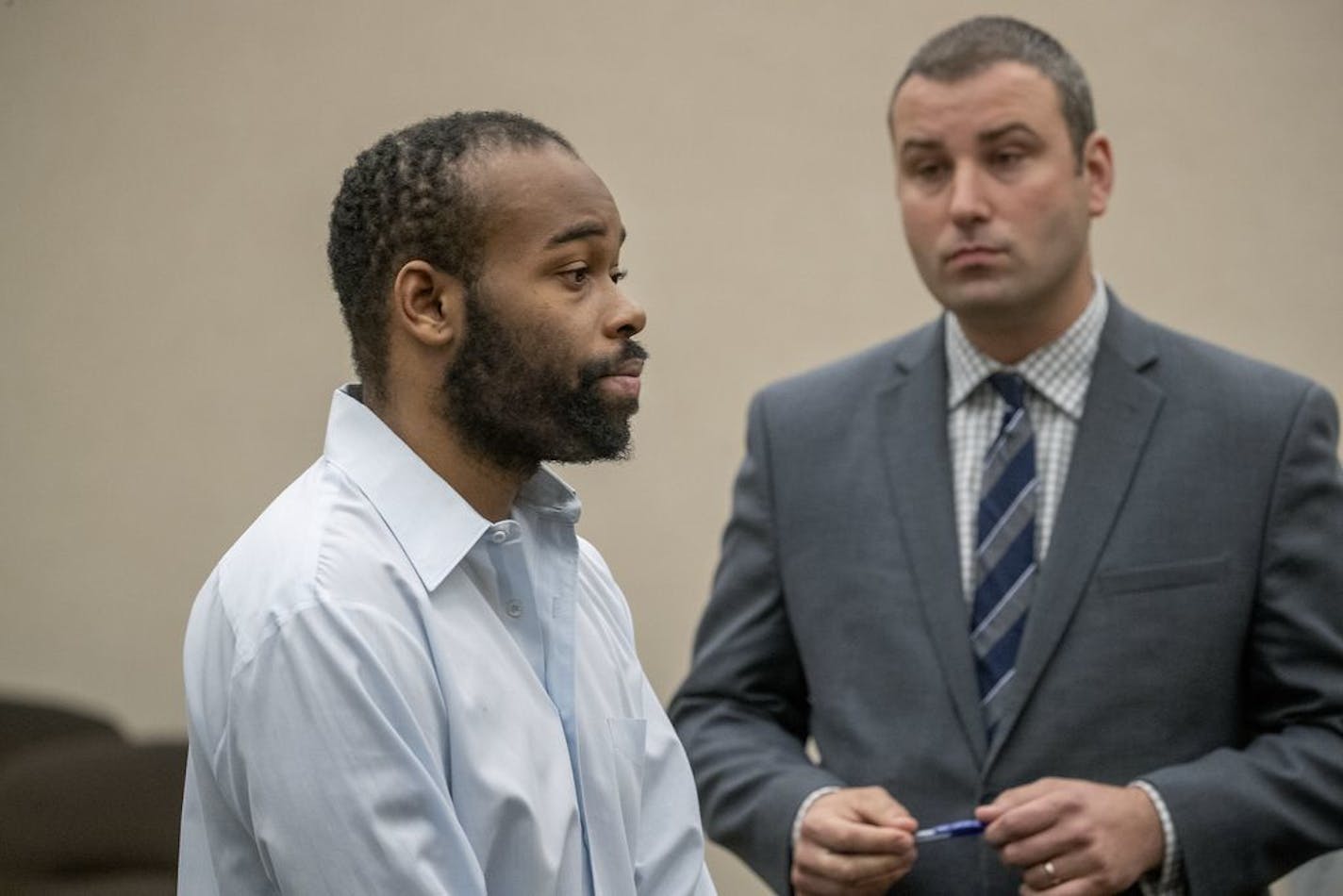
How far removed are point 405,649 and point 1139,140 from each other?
2403 mm

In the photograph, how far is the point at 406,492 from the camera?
4.53 ft

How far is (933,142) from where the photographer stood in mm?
2121

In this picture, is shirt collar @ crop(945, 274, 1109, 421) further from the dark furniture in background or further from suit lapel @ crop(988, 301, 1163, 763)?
the dark furniture in background

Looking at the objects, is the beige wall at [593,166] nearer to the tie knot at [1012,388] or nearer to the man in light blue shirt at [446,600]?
the tie knot at [1012,388]

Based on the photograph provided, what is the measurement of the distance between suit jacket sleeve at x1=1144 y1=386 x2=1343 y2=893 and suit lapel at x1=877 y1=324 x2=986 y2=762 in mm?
229

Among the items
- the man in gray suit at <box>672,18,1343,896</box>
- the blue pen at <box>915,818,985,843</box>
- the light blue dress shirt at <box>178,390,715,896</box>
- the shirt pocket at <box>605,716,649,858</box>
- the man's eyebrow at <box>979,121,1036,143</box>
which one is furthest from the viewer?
the man's eyebrow at <box>979,121,1036,143</box>

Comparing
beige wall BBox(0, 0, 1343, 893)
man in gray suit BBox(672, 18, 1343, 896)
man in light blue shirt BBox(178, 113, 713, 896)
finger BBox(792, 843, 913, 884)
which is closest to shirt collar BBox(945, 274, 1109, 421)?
man in gray suit BBox(672, 18, 1343, 896)

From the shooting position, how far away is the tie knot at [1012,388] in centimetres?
214

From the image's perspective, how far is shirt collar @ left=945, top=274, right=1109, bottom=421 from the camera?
6.99ft

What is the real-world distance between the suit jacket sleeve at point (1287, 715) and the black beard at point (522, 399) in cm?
86

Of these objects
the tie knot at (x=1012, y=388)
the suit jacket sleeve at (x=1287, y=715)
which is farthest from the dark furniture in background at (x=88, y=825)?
the suit jacket sleeve at (x=1287, y=715)

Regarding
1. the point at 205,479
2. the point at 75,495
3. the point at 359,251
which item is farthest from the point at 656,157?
the point at 359,251

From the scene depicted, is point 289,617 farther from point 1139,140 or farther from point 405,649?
point 1139,140

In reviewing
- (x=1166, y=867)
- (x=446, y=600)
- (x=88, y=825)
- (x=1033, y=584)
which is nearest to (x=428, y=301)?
(x=446, y=600)
